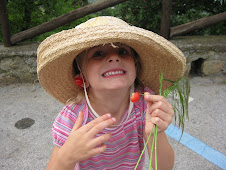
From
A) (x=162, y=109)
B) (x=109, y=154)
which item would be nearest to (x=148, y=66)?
(x=162, y=109)

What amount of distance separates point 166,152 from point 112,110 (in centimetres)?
42

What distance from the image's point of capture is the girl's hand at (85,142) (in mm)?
945

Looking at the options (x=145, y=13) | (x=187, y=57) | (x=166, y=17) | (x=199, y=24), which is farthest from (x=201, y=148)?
(x=145, y=13)

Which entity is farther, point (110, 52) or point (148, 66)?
point (148, 66)

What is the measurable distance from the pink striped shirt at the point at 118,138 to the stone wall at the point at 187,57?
247cm

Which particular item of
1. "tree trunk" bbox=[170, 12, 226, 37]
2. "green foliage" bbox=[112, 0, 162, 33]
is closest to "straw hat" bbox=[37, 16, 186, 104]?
"tree trunk" bbox=[170, 12, 226, 37]

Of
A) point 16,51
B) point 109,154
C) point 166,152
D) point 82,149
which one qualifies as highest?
point 82,149

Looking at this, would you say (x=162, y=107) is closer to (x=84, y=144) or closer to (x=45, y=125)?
(x=84, y=144)

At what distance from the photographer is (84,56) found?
1161 mm

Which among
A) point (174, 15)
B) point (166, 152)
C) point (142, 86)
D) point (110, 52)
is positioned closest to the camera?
point (110, 52)

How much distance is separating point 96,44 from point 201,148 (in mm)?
1909

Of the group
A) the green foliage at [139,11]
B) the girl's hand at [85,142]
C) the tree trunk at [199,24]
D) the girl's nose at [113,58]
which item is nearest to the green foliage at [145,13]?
the green foliage at [139,11]

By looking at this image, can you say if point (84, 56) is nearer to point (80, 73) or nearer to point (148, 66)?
point (80, 73)

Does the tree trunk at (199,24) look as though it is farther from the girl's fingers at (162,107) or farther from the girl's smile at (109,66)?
the girl's fingers at (162,107)
